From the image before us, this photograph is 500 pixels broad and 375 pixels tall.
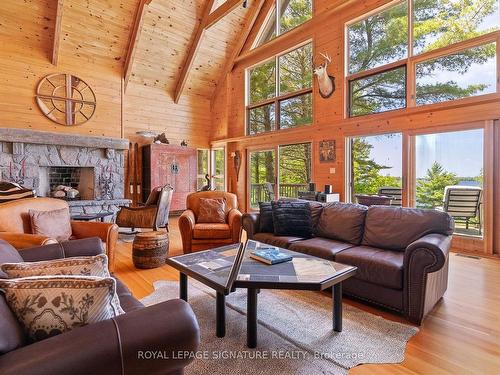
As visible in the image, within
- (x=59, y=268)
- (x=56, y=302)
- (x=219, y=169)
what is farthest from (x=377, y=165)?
(x=56, y=302)

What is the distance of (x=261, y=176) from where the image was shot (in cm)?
746

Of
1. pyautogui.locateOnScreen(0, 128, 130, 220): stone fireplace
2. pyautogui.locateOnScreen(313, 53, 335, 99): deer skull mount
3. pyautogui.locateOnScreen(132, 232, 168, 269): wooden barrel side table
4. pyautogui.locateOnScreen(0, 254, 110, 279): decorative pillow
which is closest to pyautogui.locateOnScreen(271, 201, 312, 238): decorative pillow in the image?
pyautogui.locateOnScreen(132, 232, 168, 269): wooden barrel side table

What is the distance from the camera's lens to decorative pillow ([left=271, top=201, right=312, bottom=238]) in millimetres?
3301

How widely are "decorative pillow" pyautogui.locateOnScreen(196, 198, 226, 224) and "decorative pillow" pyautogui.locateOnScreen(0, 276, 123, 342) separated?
3087mm

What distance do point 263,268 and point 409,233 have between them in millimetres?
1513

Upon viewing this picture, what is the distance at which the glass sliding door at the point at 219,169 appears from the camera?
848 cm

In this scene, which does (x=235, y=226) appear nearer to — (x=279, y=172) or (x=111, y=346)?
(x=111, y=346)

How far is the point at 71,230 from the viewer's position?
10.5ft

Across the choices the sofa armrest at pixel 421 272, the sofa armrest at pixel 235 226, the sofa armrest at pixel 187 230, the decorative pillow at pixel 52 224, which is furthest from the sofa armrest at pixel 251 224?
the decorative pillow at pixel 52 224

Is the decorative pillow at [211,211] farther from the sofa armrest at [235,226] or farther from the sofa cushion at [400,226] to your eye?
the sofa cushion at [400,226]

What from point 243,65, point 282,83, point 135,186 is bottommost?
point 135,186

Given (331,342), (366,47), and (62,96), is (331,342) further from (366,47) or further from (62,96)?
(62,96)

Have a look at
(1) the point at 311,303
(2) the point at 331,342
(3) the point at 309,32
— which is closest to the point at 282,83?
(3) the point at 309,32

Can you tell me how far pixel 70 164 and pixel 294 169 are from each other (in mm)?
4855
